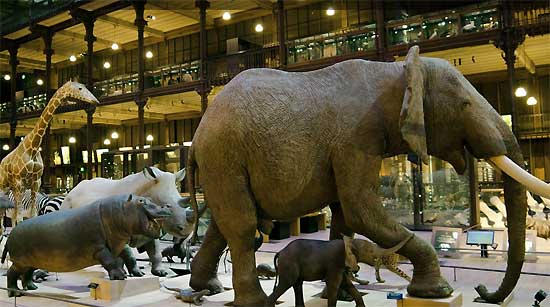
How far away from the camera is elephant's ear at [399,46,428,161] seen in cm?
298

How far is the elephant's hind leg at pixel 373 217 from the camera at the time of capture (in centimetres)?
312

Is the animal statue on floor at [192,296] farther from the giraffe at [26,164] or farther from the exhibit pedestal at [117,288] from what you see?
the giraffe at [26,164]

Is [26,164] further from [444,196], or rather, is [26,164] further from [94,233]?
[444,196]

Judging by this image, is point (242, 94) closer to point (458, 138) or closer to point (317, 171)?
point (317, 171)

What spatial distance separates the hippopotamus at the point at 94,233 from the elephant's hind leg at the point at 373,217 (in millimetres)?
1693

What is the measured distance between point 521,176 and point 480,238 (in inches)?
122

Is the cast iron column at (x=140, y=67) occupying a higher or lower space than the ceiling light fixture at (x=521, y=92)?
higher

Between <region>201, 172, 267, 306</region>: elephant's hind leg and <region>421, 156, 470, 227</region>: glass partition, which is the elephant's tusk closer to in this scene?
<region>201, 172, 267, 306</region>: elephant's hind leg

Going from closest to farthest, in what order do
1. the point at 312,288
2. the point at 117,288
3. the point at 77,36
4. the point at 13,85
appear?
the point at 117,288
the point at 312,288
the point at 77,36
the point at 13,85

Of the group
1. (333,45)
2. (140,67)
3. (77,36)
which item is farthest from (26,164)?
(77,36)

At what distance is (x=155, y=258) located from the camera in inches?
211

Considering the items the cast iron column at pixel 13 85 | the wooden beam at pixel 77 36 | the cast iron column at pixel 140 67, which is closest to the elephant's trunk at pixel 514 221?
the cast iron column at pixel 140 67

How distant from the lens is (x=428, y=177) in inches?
396

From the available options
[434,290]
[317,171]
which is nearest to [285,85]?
[317,171]
